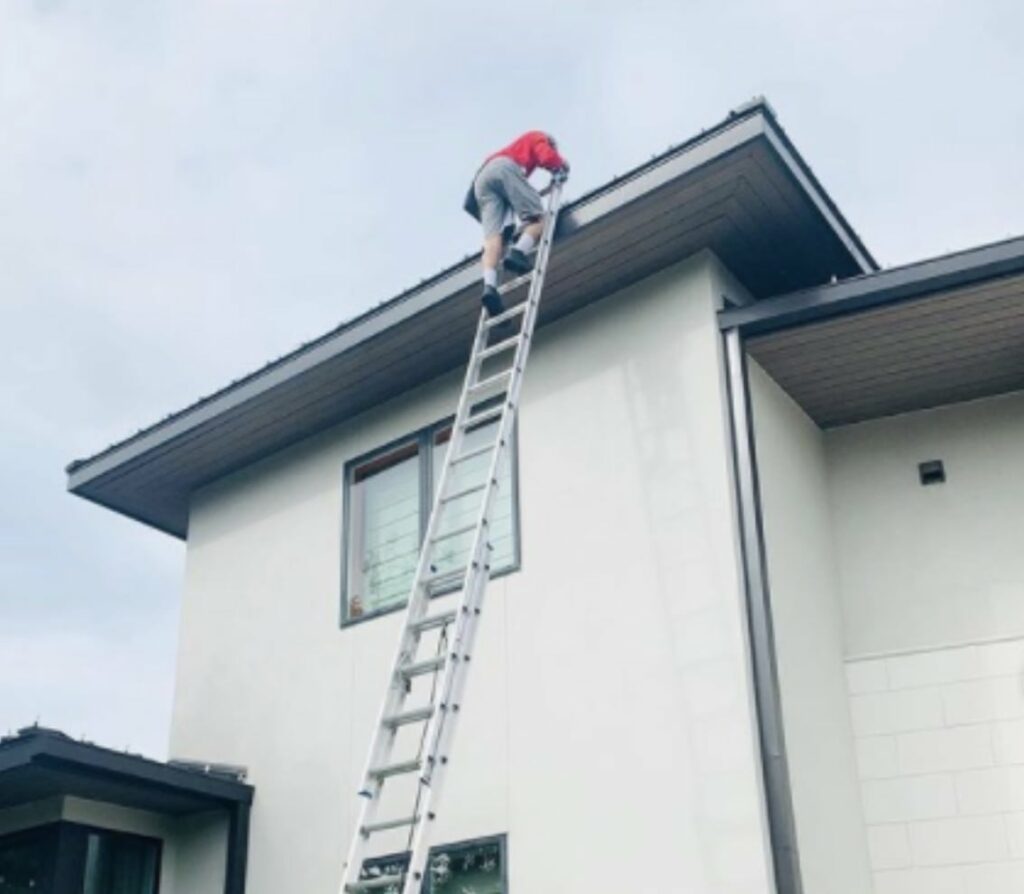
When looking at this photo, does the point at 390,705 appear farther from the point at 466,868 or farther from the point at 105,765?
the point at 105,765

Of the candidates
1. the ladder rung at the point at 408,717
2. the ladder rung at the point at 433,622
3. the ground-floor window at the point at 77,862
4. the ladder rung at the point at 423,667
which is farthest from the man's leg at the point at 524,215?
the ground-floor window at the point at 77,862

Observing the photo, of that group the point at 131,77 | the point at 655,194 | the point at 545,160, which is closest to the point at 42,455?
the point at 131,77

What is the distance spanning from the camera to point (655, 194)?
25.7 feet

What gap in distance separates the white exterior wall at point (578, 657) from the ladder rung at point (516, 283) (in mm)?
685

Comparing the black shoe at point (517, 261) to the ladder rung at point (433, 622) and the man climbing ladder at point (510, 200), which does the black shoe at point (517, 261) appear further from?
the ladder rung at point (433, 622)

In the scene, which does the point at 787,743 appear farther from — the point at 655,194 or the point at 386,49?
the point at 386,49

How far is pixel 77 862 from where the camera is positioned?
8.89m

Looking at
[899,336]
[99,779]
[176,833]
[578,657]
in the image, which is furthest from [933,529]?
[176,833]

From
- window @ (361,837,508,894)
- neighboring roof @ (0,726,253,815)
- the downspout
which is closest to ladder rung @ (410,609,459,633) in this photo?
window @ (361,837,508,894)

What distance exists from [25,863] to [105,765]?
122cm

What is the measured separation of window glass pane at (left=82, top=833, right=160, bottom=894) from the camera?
915cm

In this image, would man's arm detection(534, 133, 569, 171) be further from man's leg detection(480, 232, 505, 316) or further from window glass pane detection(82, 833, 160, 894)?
window glass pane detection(82, 833, 160, 894)

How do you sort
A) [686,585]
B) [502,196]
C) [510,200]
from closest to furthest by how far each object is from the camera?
[686,585]
[510,200]
[502,196]

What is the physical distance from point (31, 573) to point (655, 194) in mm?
10339
